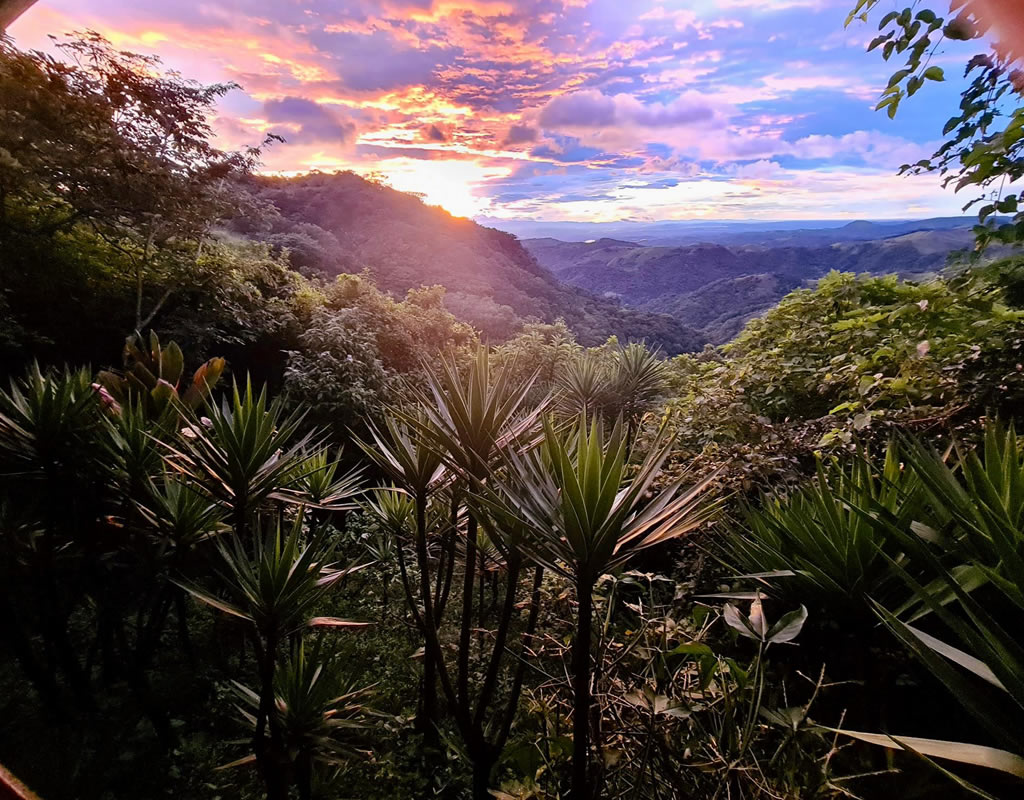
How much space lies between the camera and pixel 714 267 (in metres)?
23.7

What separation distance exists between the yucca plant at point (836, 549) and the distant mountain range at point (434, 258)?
8.91 meters

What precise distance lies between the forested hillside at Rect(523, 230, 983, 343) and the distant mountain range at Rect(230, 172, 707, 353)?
182cm

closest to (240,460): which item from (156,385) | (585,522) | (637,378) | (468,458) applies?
(468,458)

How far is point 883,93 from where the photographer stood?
1.31 m

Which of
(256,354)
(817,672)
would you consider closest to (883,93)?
(817,672)

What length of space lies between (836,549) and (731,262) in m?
25.8

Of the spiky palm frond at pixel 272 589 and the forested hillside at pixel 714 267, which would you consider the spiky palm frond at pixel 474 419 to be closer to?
the spiky palm frond at pixel 272 589

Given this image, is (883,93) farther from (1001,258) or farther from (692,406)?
(692,406)

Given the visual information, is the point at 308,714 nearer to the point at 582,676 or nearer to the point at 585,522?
the point at 582,676

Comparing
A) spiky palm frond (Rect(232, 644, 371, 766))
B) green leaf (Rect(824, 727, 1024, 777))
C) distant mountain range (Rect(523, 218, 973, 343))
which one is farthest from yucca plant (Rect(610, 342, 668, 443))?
green leaf (Rect(824, 727, 1024, 777))

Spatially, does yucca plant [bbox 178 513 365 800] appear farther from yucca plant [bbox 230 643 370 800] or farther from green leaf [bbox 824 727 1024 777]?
green leaf [bbox 824 727 1024 777]

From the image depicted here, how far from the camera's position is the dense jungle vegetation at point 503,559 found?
0.90 m

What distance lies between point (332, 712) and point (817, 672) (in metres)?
1.47

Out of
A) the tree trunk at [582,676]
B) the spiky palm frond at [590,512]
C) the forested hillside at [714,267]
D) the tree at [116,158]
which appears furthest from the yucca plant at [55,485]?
the forested hillside at [714,267]
